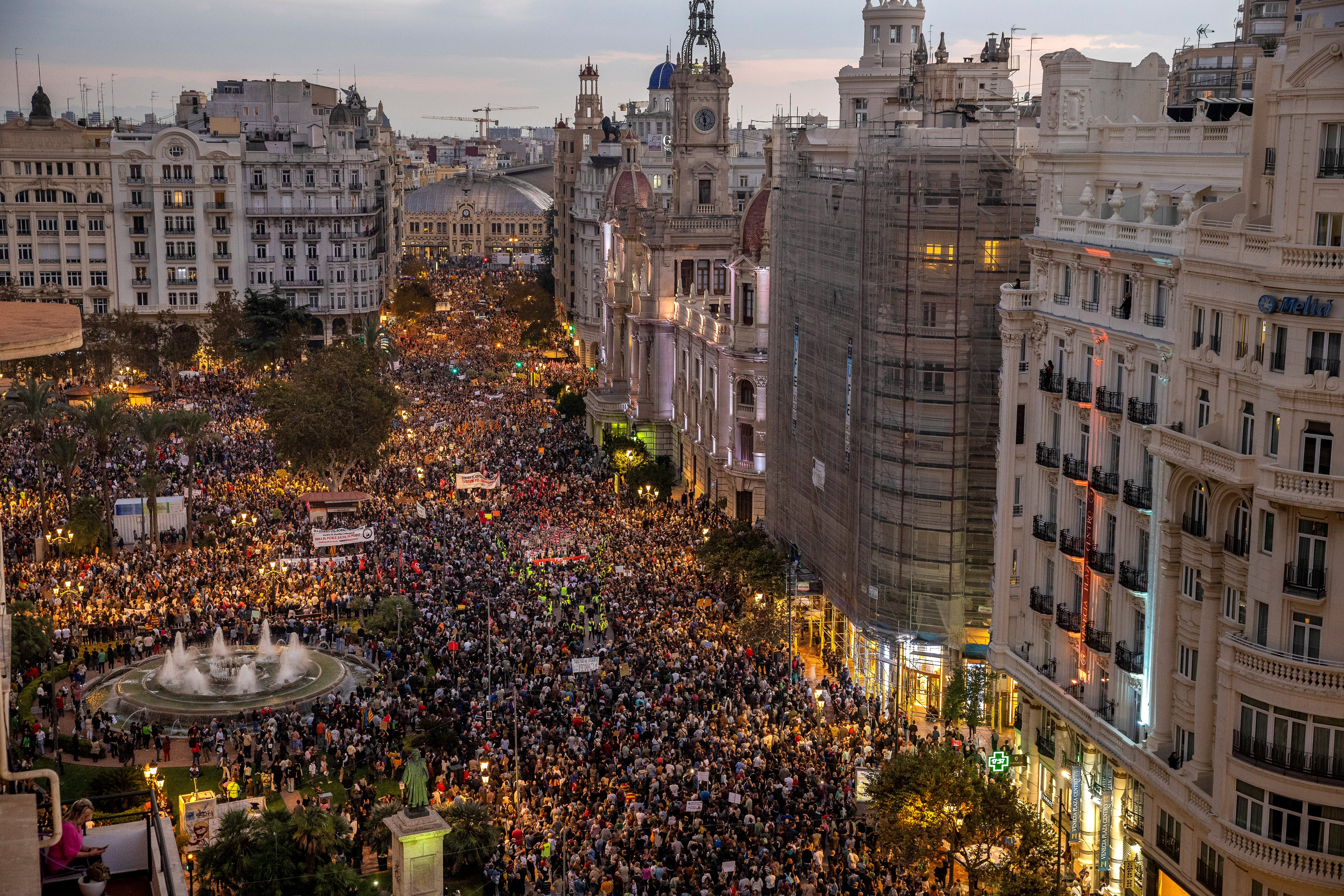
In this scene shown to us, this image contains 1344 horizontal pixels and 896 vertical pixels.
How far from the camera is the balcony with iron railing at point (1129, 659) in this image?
33.2m

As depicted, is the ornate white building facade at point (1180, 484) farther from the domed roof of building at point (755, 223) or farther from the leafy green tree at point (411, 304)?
the leafy green tree at point (411, 304)

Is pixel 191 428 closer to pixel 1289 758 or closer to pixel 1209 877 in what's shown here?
pixel 1209 877

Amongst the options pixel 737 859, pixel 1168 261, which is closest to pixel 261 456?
pixel 737 859

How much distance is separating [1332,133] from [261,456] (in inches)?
2448

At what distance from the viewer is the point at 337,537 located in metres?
59.3

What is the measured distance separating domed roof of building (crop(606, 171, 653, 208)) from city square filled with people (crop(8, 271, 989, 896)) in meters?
25.8

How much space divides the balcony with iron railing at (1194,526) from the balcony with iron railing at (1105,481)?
2874 mm

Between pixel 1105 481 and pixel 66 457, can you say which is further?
pixel 66 457

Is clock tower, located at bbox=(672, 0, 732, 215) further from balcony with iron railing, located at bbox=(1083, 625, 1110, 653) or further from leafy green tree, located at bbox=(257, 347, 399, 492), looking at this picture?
balcony with iron railing, located at bbox=(1083, 625, 1110, 653)

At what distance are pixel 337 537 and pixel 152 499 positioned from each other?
30.7 feet

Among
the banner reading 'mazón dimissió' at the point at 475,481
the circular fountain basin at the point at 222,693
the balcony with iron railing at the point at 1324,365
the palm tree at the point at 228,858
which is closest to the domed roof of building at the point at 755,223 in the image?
the banner reading 'mazón dimissió' at the point at 475,481

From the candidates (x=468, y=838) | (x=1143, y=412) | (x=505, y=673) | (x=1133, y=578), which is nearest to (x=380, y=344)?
(x=505, y=673)

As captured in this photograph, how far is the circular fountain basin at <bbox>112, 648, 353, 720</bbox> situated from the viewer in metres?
45.0

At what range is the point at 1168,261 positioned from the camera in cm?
3209
